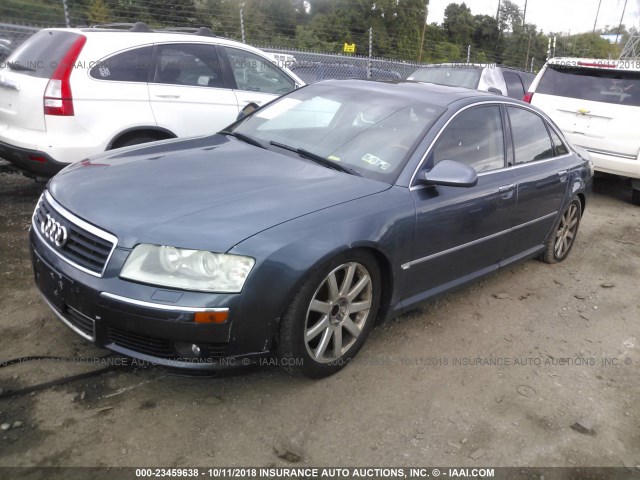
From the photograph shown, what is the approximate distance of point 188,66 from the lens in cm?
533

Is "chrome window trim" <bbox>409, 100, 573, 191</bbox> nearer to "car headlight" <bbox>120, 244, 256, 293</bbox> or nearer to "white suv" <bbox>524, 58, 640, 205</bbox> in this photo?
"car headlight" <bbox>120, 244, 256, 293</bbox>

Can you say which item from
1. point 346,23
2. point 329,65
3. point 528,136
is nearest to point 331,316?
point 528,136

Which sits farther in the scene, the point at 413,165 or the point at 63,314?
the point at 413,165

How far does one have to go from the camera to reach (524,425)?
2.70 meters

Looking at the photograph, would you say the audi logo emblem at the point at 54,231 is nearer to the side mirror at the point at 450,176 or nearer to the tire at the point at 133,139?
the side mirror at the point at 450,176

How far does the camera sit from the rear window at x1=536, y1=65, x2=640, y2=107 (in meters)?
6.91

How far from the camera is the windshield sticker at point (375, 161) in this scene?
3.12 metres

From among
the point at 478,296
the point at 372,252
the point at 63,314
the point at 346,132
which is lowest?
the point at 478,296

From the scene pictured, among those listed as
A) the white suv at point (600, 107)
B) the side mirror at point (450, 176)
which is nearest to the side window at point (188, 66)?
the side mirror at point (450, 176)

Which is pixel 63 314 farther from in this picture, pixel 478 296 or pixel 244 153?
pixel 478 296

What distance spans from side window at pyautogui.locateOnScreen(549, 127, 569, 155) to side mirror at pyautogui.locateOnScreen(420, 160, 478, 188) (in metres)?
1.90

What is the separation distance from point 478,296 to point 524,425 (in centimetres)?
154

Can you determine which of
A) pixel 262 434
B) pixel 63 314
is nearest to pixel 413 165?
pixel 262 434

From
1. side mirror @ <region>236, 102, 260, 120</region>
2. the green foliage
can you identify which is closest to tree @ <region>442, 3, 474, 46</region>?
the green foliage
